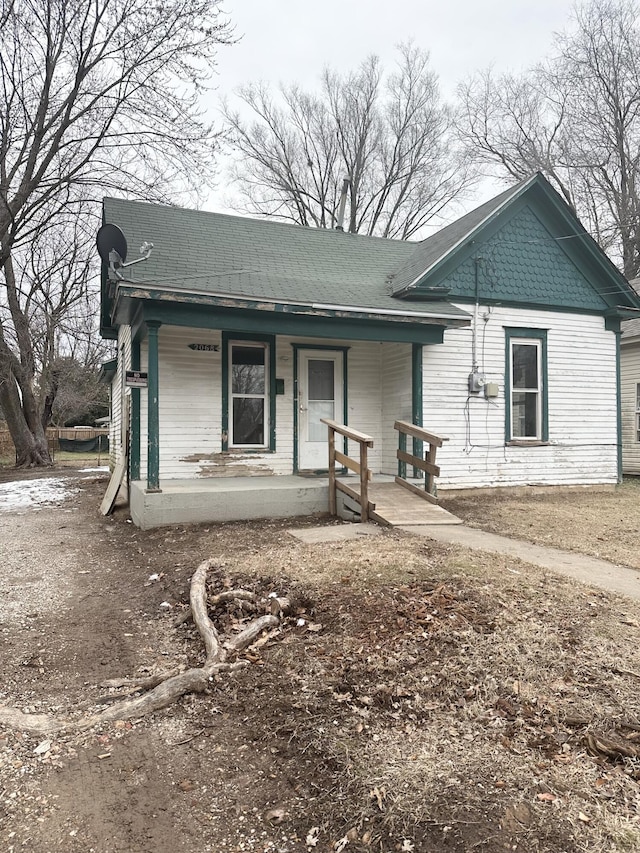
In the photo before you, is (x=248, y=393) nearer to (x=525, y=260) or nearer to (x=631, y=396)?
(x=525, y=260)

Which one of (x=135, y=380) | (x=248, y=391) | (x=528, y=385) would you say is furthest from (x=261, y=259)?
(x=528, y=385)

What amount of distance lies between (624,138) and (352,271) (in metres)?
17.0

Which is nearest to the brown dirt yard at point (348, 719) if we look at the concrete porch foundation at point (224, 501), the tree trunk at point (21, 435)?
the concrete porch foundation at point (224, 501)

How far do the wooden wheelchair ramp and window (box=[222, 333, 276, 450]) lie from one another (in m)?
2.23

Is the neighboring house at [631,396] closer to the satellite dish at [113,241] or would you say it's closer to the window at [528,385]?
the window at [528,385]

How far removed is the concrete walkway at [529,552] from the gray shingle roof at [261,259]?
11.9 feet

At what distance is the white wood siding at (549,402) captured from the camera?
10.1m

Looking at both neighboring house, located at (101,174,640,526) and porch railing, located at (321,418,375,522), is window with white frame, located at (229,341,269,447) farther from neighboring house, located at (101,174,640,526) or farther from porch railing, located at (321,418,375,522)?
porch railing, located at (321,418,375,522)

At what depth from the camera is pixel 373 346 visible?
10609 millimetres

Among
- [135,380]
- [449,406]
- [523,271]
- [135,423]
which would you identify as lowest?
[135,423]

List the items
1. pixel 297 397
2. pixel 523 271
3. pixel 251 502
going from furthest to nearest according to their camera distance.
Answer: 1. pixel 523 271
2. pixel 297 397
3. pixel 251 502

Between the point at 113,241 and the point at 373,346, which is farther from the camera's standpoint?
the point at 373,346

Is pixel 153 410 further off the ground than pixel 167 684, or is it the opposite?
pixel 153 410

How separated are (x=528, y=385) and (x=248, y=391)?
527 centimetres
